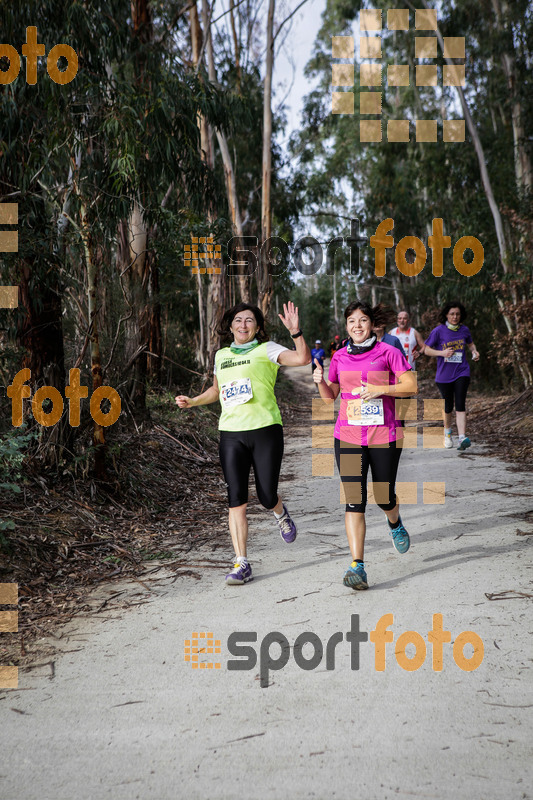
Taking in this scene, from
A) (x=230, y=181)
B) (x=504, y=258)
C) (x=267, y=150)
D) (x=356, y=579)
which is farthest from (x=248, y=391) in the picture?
(x=267, y=150)

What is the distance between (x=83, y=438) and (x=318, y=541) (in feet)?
8.58

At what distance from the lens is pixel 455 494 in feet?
24.8

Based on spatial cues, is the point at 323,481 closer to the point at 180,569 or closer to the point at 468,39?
the point at 180,569

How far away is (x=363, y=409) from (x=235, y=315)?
3.88 ft

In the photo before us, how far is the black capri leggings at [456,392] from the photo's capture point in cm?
1020

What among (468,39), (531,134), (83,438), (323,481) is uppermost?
(468,39)

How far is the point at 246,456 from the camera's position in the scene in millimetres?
5238

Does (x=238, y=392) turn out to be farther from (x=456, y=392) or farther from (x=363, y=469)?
(x=456, y=392)

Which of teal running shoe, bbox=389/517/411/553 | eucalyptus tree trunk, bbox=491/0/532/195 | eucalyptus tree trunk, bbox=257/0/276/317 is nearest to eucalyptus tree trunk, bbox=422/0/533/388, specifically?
eucalyptus tree trunk, bbox=491/0/532/195

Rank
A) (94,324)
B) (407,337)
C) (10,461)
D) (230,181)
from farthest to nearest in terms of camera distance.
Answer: (230,181) < (407,337) < (94,324) < (10,461)

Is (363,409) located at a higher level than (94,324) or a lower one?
lower

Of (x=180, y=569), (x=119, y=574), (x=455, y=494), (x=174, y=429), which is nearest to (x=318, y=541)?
(x=180, y=569)

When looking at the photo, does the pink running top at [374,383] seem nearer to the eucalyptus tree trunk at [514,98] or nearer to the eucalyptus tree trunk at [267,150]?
the eucalyptus tree trunk at [267,150]

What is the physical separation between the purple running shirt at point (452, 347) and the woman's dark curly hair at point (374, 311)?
5036 mm
